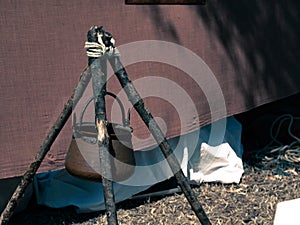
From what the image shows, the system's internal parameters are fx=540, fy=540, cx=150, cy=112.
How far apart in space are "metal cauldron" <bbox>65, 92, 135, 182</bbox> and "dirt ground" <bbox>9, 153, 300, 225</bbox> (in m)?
1.11

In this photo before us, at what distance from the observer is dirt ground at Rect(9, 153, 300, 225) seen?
12.5ft

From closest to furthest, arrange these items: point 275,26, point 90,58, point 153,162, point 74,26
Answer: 1. point 90,58
2. point 74,26
3. point 153,162
4. point 275,26

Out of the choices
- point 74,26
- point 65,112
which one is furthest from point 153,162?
point 65,112

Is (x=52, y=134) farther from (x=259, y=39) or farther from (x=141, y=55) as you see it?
(x=259, y=39)

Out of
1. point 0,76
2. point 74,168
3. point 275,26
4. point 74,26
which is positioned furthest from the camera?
point 275,26

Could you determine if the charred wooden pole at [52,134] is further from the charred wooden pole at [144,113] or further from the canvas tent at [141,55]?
the canvas tent at [141,55]

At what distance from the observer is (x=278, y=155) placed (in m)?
5.05

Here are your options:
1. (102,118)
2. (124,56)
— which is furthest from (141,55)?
(102,118)

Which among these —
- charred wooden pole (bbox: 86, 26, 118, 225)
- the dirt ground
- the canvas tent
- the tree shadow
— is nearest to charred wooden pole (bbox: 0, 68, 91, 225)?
charred wooden pole (bbox: 86, 26, 118, 225)

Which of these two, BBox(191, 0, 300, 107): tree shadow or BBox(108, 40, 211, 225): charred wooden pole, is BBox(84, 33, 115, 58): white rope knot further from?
BBox(191, 0, 300, 107): tree shadow

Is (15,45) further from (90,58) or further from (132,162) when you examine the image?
(132,162)

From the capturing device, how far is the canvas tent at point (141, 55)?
3.26m

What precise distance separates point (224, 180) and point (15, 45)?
2.06 m

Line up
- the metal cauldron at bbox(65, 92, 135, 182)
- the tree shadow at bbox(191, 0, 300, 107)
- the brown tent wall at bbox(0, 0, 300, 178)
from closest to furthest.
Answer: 1. the metal cauldron at bbox(65, 92, 135, 182)
2. the brown tent wall at bbox(0, 0, 300, 178)
3. the tree shadow at bbox(191, 0, 300, 107)
